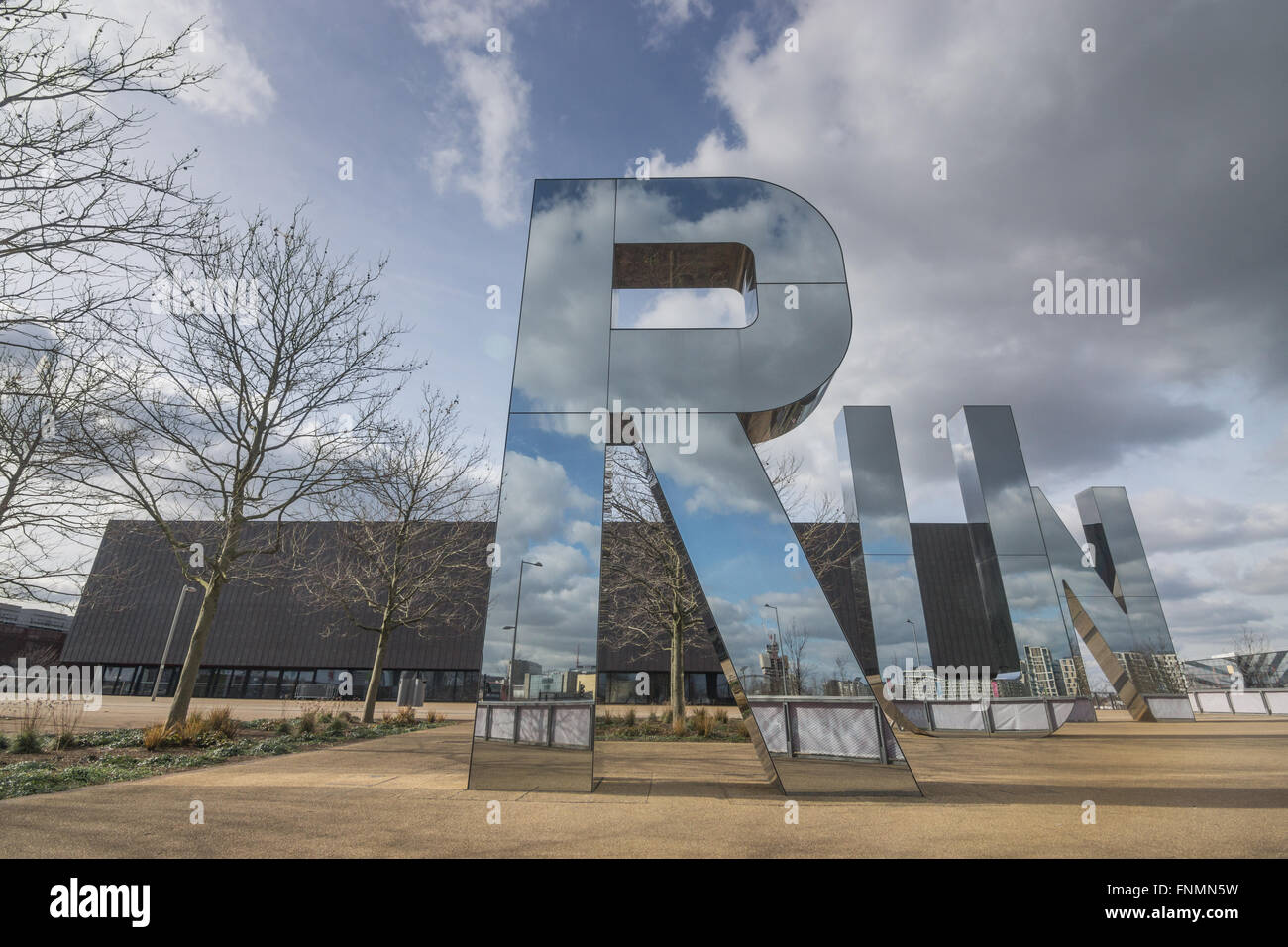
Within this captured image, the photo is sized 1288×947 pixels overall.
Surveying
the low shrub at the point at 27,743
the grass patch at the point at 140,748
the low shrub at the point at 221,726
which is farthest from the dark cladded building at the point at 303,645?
the low shrub at the point at 27,743

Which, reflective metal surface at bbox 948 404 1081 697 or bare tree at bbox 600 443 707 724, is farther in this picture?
bare tree at bbox 600 443 707 724

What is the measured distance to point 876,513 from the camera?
14.5 metres

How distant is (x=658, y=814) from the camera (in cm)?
559

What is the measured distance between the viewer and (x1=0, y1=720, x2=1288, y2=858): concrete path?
4352mm

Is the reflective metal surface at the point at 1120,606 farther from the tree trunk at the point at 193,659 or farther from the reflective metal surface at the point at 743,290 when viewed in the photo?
the tree trunk at the point at 193,659

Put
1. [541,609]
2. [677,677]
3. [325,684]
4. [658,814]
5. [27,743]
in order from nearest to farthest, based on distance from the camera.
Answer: [658,814], [541,609], [27,743], [677,677], [325,684]

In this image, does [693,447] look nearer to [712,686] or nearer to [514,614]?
[514,614]

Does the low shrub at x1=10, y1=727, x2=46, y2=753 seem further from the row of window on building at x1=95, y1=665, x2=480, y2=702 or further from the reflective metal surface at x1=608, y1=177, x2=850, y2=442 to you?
the row of window on building at x1=95, y1=665, x2=480, y2=702

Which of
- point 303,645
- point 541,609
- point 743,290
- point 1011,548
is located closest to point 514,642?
point 541,609

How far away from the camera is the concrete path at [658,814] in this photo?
14.3 feet

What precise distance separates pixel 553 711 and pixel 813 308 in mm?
6399

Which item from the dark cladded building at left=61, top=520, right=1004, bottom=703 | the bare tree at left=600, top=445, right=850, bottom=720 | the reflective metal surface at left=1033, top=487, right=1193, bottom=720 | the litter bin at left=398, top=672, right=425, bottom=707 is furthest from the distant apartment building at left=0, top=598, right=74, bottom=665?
the reflective metal surface at left=1033, top=487, right=1193, bottom=720

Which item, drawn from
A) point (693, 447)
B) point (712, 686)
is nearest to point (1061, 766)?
point (693, 447)

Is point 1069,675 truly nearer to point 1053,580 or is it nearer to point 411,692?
point 1053,580
